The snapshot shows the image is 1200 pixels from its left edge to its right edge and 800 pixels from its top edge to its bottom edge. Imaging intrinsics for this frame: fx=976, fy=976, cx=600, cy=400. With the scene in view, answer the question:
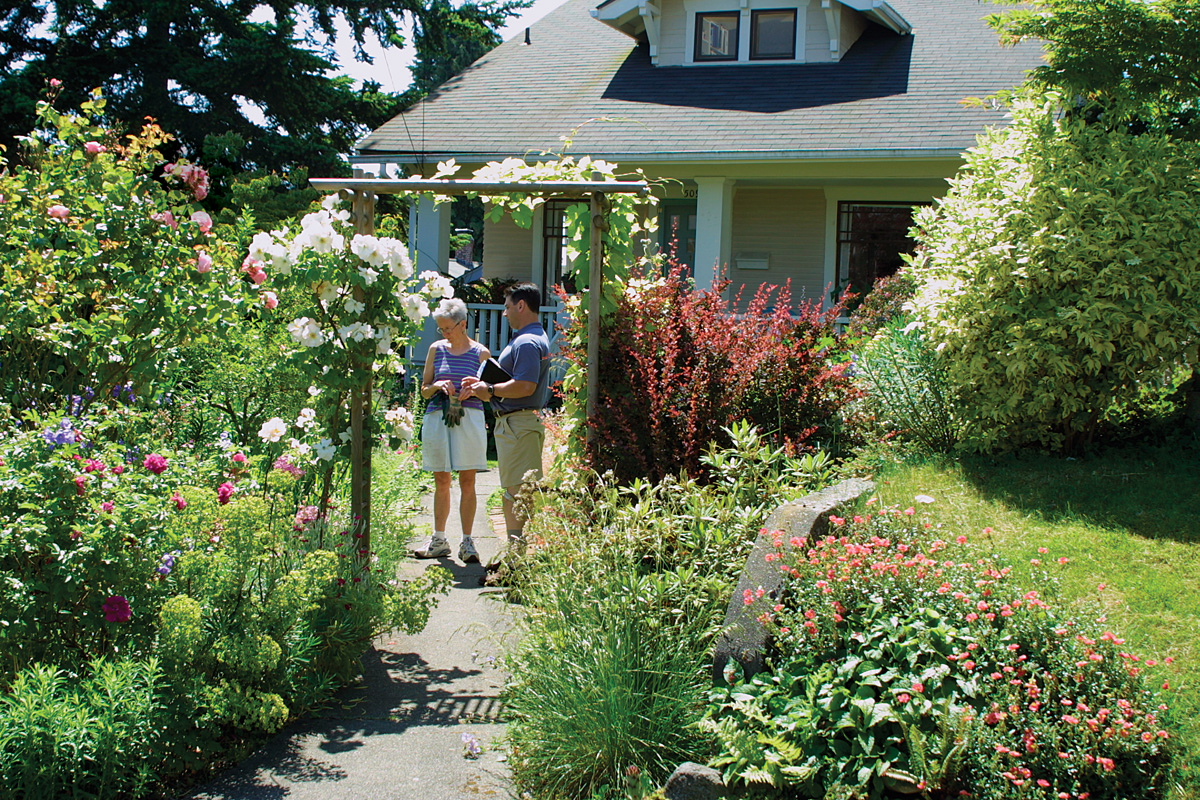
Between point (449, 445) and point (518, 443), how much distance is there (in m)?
0.45

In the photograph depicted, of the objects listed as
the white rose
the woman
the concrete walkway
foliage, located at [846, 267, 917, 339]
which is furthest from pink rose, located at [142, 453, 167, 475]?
foliage, located at [846, 267, 917, 339]

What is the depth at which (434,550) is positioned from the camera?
20.8ft

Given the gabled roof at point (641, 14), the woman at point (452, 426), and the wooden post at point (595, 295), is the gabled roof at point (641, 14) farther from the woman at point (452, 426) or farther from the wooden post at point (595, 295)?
the woman at point (452, 426)

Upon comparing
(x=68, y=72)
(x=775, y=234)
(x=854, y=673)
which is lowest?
(x=854, y=673)

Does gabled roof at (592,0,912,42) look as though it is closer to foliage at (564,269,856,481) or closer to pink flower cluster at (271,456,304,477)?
foliage at (564,269,856,481)

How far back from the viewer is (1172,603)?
371cm

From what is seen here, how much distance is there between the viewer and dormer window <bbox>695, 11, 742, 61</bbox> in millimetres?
14305

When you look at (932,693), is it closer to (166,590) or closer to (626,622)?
(626,622)

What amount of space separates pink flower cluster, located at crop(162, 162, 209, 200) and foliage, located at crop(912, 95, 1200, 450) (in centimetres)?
438

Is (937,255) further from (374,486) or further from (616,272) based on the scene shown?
(374,486)

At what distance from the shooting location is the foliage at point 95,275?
4.87m

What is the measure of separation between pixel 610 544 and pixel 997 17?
414 cm

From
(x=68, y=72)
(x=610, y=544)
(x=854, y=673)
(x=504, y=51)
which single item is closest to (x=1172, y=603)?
(x=854, y=673)

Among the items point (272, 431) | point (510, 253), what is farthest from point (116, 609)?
point (510, 253)
